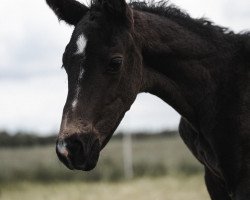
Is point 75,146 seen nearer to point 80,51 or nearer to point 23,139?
point 80,51

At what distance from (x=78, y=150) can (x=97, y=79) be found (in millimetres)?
604

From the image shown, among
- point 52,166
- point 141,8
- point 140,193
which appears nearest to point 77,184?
point 52,166

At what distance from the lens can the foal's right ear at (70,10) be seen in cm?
545

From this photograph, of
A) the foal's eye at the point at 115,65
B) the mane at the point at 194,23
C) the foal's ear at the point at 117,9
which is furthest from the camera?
the mane at the point at 194,23

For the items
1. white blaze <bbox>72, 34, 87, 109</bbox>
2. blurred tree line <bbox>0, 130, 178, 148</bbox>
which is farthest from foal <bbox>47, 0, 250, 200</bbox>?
blurred tree line <bbox>0, 130, 178, 148</bbox>

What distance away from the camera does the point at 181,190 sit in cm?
1529

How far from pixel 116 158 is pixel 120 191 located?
555cm

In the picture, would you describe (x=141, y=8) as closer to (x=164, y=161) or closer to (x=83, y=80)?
(x=83, y=80)

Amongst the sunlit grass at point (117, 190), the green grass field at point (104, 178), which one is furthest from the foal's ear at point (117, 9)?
the green grass field at point (104, 178)

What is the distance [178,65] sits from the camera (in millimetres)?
5574

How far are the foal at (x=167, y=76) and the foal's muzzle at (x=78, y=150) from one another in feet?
0.05

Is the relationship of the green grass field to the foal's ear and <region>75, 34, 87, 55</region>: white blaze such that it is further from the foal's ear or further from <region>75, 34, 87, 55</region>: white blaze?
<region>75, 34, 87, 55</region>: white blaze

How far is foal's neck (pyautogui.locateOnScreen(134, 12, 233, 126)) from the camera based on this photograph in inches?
215

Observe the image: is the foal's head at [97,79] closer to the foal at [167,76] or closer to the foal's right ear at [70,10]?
the foal at [167,76]
